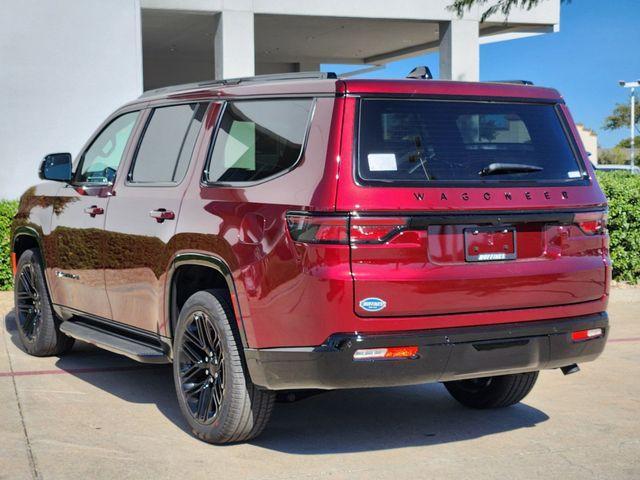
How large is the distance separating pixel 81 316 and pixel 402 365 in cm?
303

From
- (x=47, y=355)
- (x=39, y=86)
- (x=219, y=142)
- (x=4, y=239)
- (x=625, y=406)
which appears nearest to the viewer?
(x=219, y=142)

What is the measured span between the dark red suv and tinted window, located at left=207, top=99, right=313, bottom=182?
11mm

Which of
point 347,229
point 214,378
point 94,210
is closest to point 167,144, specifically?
point 94,210

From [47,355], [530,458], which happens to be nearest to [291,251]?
[530,458]

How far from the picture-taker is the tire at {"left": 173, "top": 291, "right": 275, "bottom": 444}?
16.8 ft

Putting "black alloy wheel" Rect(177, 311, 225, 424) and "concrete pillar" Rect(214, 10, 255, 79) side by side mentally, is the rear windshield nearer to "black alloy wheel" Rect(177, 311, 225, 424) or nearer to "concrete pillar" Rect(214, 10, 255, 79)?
"black alloy wheel" Rect(177, 311, 225, 424)

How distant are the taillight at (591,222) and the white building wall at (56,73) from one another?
11264mm

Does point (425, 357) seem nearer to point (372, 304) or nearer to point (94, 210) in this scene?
point (372, 304)

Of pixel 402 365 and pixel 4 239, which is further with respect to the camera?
pixel 4 239

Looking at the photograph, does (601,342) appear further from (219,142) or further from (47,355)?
(47,355)

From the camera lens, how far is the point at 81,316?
6945mm

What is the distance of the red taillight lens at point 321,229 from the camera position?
4.59 m

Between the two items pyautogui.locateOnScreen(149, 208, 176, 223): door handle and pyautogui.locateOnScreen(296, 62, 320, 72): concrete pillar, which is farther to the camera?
pyautogui.locateOnScreen(296, 62, 320, 72): concrete pillar

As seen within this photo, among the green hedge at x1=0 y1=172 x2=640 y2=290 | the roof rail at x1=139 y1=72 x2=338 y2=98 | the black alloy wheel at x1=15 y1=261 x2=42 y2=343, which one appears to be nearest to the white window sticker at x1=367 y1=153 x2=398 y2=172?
the roof rail at x1=139 y1=72 x2=338 y2=98
